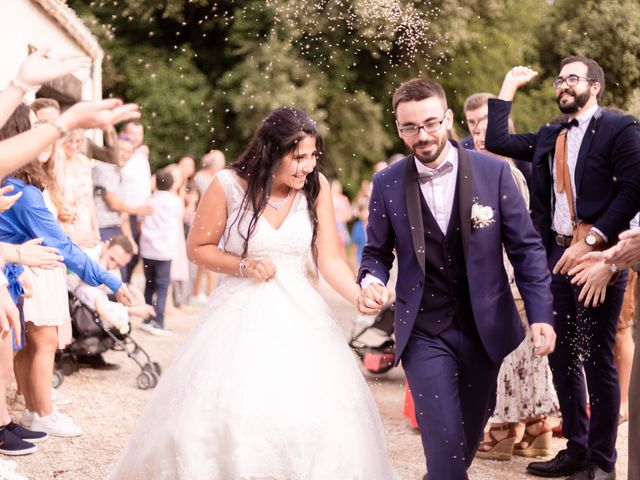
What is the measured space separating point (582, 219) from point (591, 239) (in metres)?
0.22

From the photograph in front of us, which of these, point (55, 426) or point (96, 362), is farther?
point (96, 362)

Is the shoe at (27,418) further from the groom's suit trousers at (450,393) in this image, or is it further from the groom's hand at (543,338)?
the groom's hand at (543,338)

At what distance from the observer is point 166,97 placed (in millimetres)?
14117

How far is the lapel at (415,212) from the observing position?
142 inches

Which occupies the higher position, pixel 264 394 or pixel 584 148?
pixel 584 148

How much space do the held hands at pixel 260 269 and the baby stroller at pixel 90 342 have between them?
338cm

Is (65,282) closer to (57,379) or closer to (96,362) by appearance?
(57,379)

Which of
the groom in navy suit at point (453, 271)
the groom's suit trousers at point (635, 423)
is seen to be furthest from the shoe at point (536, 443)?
the groom's suit trousers at point (635, 423)

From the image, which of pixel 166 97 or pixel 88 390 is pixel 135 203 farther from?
pixel 166 97

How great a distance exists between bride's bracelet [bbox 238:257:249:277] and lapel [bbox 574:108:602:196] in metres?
1.76

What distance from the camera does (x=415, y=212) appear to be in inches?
144

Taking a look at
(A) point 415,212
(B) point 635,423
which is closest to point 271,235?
(A) point 415,212

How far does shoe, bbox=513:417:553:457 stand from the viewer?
A: 5.40 m

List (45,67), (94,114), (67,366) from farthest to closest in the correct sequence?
1. (67,366)
2. (45,67)
3. (94,114)
